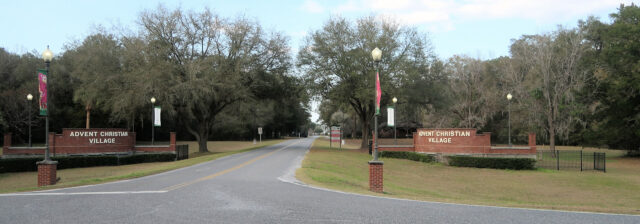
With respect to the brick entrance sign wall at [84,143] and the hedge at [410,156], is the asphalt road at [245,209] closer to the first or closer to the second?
the brick entrance sign wall at [84,143]

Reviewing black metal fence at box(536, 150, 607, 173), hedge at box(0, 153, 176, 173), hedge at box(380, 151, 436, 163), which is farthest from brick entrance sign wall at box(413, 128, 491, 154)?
hedge at box(0, 153, 176, 173)

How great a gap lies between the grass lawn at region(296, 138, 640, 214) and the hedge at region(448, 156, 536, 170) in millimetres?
702

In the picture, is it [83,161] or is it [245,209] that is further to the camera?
[83,161]

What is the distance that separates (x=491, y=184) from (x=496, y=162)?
701 centimetres

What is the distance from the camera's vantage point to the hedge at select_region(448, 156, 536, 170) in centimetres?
2530

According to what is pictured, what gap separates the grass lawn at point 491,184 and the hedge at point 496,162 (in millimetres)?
702

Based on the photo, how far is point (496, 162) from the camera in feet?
84.5

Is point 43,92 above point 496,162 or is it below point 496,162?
above

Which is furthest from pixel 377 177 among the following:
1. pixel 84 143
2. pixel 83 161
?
pixel 84 143

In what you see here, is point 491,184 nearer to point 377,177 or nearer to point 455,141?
point 455,141

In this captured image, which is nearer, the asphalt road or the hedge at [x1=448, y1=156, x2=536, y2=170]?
the asphalt road

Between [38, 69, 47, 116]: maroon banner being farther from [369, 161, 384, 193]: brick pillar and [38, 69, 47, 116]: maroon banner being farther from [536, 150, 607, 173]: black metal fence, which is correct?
[536, 150, 607, 173]: black metal fence

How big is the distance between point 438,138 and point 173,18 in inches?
926

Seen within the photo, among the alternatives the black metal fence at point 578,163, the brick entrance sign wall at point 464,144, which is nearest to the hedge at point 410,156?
the brick entrance sign wall at point 464,144
